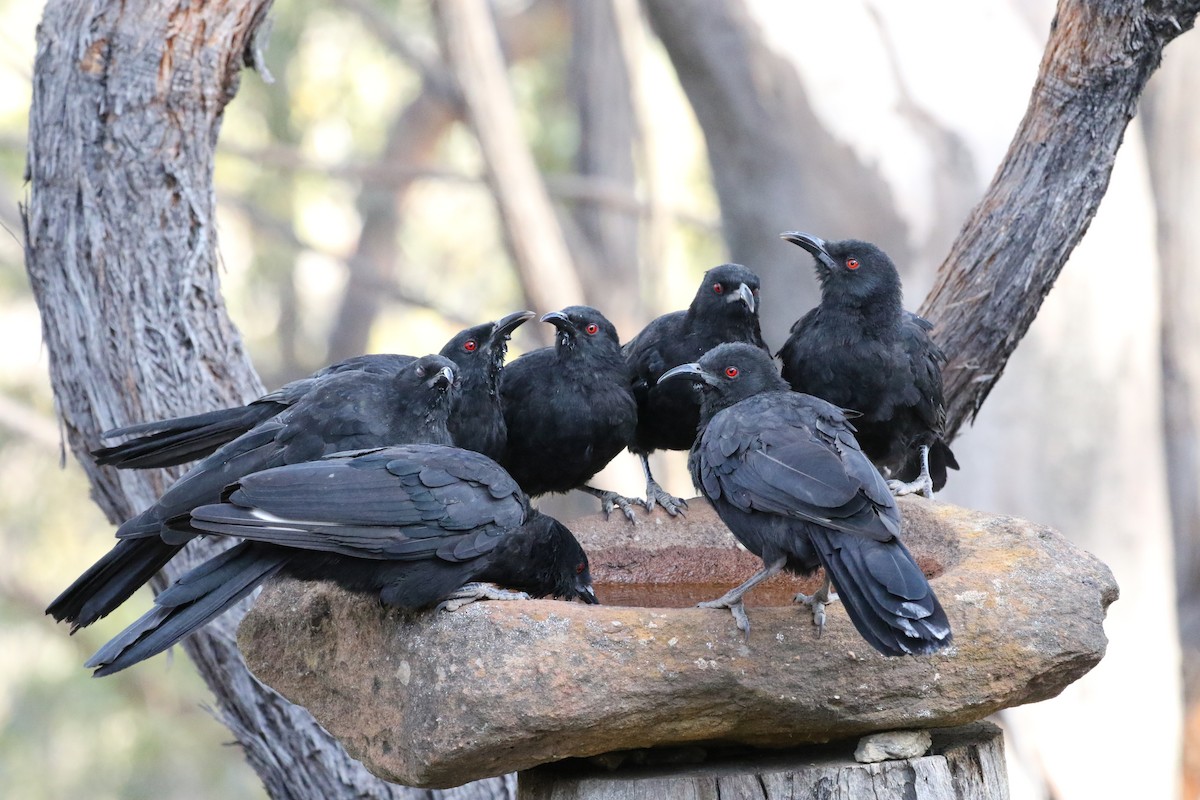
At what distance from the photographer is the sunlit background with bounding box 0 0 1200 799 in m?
9.23

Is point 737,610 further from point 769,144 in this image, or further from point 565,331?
point 769,144

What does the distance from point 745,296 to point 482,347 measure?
3.40 feet

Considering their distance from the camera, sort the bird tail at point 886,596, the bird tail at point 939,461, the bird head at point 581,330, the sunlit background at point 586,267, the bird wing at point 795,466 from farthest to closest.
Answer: the sunlit background at point 586,267 → the bird tail at point 939,461 → the bird head at point 581,330 → the bird wing at point 795,466 → the bird tail at point 886,596

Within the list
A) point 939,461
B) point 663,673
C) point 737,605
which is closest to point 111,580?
point 663,673

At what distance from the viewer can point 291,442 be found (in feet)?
13.6

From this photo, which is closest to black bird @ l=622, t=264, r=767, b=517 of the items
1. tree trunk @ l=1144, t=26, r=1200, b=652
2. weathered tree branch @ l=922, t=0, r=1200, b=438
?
weathered tree branch @ l=922, t=0, r=1200, b=438

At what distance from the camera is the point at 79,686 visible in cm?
1403

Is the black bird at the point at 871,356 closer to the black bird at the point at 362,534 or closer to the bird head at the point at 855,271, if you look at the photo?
the bird head at the point at 855,271

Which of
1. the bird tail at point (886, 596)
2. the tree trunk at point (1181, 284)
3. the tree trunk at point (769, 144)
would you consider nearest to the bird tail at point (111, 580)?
the bird tail at point (886, 596)

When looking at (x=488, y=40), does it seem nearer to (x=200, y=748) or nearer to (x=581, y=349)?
Result: (x=581, y=349)

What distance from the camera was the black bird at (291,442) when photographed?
13.2 ft

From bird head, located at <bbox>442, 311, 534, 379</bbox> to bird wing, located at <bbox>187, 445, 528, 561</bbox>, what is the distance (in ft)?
2.84

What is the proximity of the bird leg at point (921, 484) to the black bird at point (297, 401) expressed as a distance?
1.51 metres

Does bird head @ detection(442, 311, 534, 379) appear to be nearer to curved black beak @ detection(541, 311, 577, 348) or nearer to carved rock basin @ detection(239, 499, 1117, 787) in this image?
curved black beak @ detection(541, 311, 577, 348)
